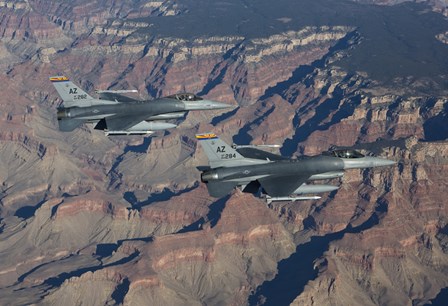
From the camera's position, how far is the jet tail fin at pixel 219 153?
10466 centimetres

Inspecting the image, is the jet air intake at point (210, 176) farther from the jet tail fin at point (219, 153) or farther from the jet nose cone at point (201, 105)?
the jet nose cone at point (201, 105)

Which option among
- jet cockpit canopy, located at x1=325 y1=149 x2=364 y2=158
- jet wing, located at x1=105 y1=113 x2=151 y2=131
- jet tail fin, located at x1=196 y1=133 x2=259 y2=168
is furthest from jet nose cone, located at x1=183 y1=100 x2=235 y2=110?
jet cockpit canopy, located at x1=325 y1=149 x2=364 y2=158

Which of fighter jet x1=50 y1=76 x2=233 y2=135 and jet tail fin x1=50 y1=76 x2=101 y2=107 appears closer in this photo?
fighter jet x1=50 y1=76 x2=233 y2=135

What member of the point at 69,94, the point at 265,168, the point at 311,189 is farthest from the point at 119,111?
the point at 311,189

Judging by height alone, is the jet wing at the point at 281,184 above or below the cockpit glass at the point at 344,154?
below

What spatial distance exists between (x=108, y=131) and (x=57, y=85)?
1383cm

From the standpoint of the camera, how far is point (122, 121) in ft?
356

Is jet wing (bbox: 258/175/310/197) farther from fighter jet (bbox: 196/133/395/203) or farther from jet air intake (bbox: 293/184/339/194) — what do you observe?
jet air intake (bbox: 293/184/339/194)

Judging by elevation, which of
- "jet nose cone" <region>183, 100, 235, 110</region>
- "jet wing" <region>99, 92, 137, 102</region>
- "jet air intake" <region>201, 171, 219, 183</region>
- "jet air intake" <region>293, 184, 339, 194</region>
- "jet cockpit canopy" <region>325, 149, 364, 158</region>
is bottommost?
"jet air intake" <region>293, 184, 339, 194</region>

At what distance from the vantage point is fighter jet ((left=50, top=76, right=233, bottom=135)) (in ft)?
357

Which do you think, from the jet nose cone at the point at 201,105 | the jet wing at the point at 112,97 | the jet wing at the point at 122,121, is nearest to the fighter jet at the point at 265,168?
the jet nose cone at the point at 201,105

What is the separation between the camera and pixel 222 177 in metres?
105

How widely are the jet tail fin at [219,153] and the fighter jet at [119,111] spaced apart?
605 centimetres

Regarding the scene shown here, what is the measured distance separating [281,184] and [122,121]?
2507 centimetres
